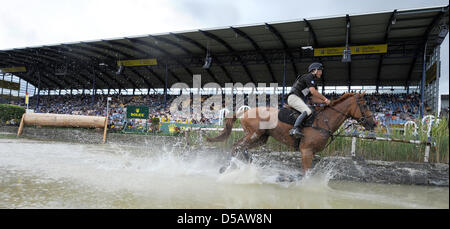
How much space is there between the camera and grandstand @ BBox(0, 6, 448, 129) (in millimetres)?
16078

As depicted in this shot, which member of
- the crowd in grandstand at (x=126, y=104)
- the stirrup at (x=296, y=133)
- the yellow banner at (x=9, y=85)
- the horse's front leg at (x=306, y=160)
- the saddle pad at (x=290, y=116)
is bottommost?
the horse's front leg at (x=306, y=160)

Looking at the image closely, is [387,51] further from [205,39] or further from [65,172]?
[65,172]

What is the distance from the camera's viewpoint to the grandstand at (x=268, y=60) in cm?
1608

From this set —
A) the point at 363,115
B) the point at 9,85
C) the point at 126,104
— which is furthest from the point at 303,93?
the point at 9,85

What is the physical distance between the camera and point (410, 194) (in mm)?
3770

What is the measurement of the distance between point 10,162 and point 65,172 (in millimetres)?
1975

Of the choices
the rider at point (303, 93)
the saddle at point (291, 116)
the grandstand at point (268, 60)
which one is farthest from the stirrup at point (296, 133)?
the grandstand at point (268, 60)

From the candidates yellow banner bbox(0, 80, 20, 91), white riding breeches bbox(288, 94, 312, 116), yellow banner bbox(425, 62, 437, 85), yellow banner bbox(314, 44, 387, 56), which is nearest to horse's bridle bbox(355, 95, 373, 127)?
white riding breeches bbox(288, 94, 312, 116)

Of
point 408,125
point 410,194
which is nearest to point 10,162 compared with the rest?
point 410,194

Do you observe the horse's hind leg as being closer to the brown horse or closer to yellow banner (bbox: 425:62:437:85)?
the brown horse

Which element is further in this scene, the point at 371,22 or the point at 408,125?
Answer: the point at 371,22

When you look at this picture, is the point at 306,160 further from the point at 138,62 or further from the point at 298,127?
the point at 138,62

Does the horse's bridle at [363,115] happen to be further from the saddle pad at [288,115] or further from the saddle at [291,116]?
the saddle pad at [288,115]

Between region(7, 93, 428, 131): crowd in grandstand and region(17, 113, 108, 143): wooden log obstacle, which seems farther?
region(7, 93, 428, 131): crowd in grandstand
